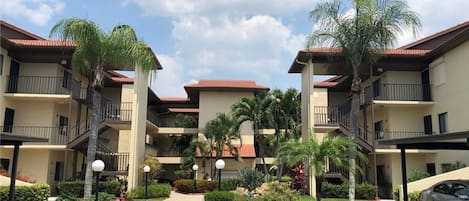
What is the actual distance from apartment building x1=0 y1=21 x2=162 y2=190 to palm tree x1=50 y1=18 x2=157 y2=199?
21.8 feet

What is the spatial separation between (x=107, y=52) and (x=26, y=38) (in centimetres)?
1339

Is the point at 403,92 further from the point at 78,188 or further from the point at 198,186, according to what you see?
the point at 78,188

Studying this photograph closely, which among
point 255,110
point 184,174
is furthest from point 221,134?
point 184,174

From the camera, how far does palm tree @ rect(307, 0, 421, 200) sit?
19422 millimetres

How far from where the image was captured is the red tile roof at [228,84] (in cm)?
3666

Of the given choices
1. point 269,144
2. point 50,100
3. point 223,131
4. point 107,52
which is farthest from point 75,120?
point 269,144

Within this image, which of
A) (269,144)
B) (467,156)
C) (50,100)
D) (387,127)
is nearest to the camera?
(467,156)

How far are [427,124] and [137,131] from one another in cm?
1962

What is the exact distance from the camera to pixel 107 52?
1861cm

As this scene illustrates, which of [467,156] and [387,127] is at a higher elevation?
[387,127]

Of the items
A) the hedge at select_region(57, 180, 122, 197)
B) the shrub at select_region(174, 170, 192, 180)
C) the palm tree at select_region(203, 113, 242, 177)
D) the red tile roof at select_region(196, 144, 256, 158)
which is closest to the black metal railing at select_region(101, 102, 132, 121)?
the hedge at select_region(57, 180, 122, 197)

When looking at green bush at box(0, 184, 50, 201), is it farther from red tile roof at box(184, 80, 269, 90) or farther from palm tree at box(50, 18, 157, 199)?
red tile roof at box(184, 80, 269, 90)

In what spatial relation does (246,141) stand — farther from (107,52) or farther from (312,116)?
(107,52)

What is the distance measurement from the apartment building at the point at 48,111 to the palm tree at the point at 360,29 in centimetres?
1379
